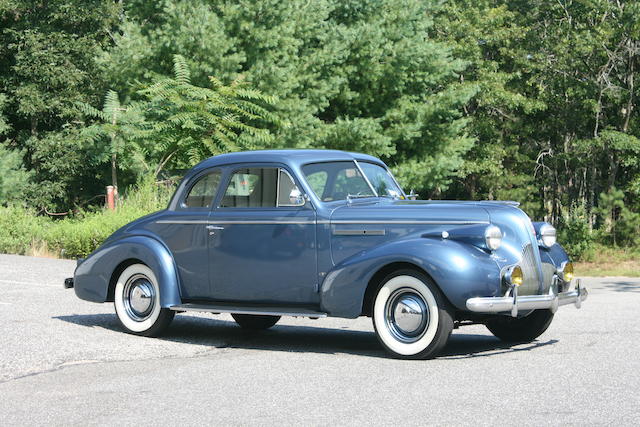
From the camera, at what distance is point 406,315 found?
8336mm

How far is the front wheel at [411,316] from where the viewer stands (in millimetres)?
8156

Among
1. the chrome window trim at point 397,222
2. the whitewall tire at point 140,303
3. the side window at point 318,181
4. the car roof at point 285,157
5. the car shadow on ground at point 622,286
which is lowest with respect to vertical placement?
the car shadow on ground at point 622,286

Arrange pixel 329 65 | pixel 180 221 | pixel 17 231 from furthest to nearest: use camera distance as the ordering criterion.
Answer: pixel 329 65 → pixel 17 231 → pixel 180 221

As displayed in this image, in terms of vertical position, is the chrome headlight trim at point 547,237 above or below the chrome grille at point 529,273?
above

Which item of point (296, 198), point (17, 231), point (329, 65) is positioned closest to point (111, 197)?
point (17, 231)

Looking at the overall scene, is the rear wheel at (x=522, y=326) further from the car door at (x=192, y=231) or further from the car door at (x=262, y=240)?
the car door at (x=192, y=231)

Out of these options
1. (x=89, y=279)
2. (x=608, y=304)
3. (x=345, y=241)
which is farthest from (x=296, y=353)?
(x=608, y=304)

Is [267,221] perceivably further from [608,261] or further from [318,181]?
[608,261]

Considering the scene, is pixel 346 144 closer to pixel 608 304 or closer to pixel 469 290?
pixel 608 304

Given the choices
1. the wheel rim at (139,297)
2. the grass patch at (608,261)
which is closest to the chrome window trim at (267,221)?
the wheel rim at (139,297)

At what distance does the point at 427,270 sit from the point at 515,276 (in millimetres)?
809

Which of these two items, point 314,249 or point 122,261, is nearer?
point 314,249

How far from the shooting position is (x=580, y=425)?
5.80 m

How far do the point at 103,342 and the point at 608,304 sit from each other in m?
7.74
